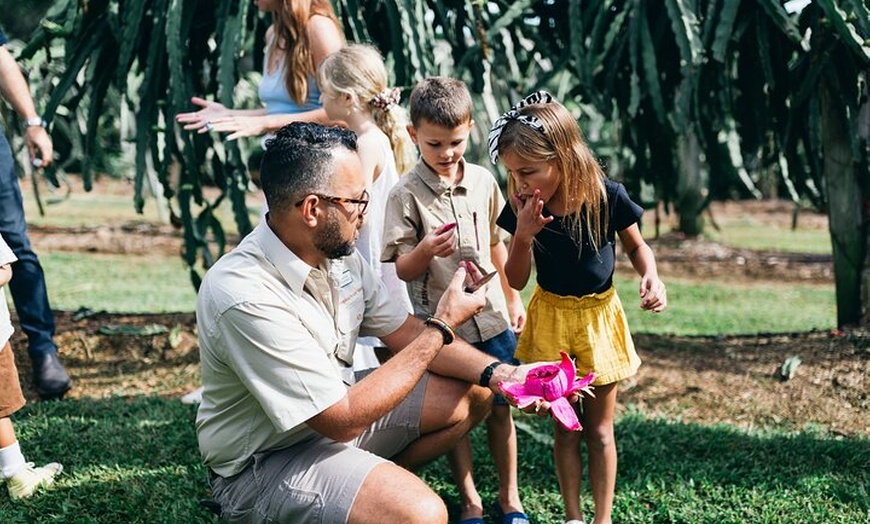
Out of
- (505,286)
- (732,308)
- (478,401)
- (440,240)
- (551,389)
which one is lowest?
(732,308)

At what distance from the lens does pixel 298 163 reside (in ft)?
9.06

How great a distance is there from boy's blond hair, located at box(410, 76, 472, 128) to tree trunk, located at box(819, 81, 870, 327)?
2.92 metres

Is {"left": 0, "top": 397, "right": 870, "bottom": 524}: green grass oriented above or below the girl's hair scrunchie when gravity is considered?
below

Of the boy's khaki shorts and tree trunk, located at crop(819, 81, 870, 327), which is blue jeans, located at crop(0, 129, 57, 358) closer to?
the boy's khaki shorts

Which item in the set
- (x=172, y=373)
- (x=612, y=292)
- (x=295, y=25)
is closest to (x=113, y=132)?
(x=172, y=373)

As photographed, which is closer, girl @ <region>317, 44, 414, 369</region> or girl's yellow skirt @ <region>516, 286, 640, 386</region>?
girl's yellow skirt @ <region>516, 286, 640, 386</region>

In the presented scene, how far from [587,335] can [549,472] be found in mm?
918

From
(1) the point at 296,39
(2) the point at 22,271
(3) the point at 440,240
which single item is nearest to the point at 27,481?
(2) the point at 22,271

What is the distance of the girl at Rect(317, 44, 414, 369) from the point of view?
370 centimetres

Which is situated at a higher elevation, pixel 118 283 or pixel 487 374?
pixel 487 374

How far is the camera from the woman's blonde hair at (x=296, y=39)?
13.3 feet

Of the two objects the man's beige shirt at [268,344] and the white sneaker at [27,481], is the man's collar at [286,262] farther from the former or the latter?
the white sneaker at [27,481]

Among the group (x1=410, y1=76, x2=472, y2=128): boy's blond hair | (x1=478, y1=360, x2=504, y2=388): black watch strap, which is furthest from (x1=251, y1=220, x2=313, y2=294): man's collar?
(x1=410, y1=76, x2=472, y2=128): boy's blond hair

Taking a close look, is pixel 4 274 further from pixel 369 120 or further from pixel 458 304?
pixel 458 304
